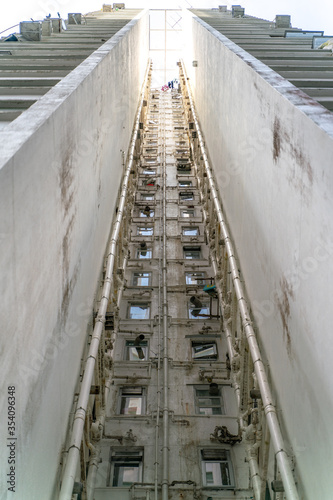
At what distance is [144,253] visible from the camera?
44.7 ft

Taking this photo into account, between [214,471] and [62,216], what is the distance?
4306 mm

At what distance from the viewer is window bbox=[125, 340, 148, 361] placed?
10031 mm

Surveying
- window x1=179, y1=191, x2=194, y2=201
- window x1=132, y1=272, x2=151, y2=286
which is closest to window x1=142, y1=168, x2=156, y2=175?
window x1=179, y1=191, x2=194, y2=201

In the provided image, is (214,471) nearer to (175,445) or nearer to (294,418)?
(175,445)

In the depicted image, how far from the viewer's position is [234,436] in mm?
7996

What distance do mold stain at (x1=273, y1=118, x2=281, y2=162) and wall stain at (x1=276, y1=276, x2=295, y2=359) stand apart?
1292 millimetres

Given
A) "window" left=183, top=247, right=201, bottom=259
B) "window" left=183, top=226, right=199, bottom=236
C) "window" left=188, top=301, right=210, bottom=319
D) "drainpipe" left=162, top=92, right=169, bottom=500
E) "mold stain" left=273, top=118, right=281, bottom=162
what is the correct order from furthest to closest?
"window" left=183, top=226, right=199, bottom=236, "window" left=183, top=247, right=201, bottom=259, "window" left=188, top=301, right=210, bottom=319, "drainpipe" left=162, top=92, right=169, bottom=500, "mold stain" left=273, top=118, right=281, bottom=162

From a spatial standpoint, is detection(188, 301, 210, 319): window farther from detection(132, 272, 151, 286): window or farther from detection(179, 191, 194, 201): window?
detection(179, 191, 194, 201): window

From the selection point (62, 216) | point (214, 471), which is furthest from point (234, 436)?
point (62, 216)

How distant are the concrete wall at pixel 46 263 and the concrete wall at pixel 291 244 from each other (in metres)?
2.03

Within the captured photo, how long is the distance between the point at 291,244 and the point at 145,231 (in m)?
9.64

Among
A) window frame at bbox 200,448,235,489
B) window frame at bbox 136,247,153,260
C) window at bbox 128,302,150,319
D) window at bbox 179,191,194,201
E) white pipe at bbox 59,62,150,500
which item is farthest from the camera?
window at bbox 179,191,194,201

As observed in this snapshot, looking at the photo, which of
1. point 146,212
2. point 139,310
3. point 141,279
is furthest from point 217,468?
point 146,212

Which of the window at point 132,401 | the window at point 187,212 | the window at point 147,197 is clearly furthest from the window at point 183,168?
the window at point 132,401
